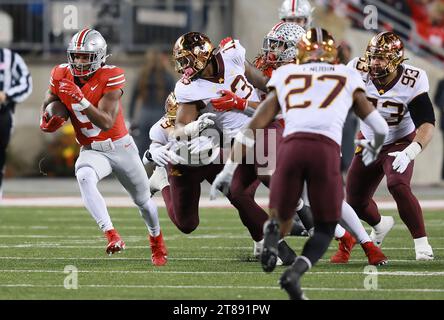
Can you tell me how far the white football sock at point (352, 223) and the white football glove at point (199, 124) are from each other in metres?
1.02

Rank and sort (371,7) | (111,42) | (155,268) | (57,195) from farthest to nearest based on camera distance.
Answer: (111,42) < (371,7) < (57,195) < (155,268)

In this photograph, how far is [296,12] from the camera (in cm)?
959

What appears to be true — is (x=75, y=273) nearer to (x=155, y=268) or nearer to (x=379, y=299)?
(x=155, y=268)

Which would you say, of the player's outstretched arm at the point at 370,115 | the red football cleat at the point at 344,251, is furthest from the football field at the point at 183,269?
the player's outstretched arm at the point at 370,115

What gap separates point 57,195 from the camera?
14406 millimetres

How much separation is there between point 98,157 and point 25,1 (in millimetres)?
9728

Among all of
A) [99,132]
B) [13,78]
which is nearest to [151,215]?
[99,132]

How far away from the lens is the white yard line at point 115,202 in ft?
42.1

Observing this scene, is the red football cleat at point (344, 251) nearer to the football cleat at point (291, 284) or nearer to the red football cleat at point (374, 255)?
the red football cleat at point (374, 255)

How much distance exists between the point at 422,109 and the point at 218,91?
141cm

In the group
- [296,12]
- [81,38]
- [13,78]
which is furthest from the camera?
[13,78]

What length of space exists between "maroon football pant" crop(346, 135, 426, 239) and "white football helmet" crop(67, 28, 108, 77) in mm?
1882

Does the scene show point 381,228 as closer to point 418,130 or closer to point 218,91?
point 418,130

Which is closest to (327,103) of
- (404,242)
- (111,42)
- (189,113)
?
(189,113)
